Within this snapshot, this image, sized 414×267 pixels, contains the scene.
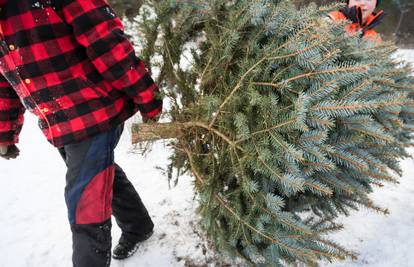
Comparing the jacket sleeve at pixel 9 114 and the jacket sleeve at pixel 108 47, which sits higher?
the jacket sleeve at pixel 108 47

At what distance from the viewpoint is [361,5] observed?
3795mm

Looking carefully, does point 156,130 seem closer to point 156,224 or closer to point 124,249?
point 124,249

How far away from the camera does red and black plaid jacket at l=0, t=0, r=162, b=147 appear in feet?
5.16

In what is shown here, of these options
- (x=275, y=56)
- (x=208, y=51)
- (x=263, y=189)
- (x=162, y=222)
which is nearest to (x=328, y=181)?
(x=263, y=189)

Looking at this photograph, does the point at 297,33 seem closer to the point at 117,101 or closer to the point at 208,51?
the point at 208,51

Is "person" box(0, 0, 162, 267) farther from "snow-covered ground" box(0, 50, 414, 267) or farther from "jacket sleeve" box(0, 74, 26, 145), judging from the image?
"snow-covered ground" box(0, 50, 414, 267)

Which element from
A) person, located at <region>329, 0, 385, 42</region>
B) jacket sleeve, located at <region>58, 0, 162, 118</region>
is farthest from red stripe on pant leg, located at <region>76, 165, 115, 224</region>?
person, located at <region>329, 0, 385, 42</region>

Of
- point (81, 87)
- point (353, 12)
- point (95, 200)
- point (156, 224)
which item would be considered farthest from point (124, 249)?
point (353, 12)

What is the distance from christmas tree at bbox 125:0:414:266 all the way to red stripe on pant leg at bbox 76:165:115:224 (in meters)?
0.31

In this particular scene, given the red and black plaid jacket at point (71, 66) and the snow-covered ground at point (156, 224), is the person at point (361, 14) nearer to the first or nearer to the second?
the snow-covered ground at point (156, 224)

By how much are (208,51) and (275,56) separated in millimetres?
417

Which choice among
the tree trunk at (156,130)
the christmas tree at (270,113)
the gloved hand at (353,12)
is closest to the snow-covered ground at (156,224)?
the tree trunk at (156,130)

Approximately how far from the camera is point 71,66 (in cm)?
169

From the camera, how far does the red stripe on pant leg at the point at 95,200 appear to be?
1851 millimetres
